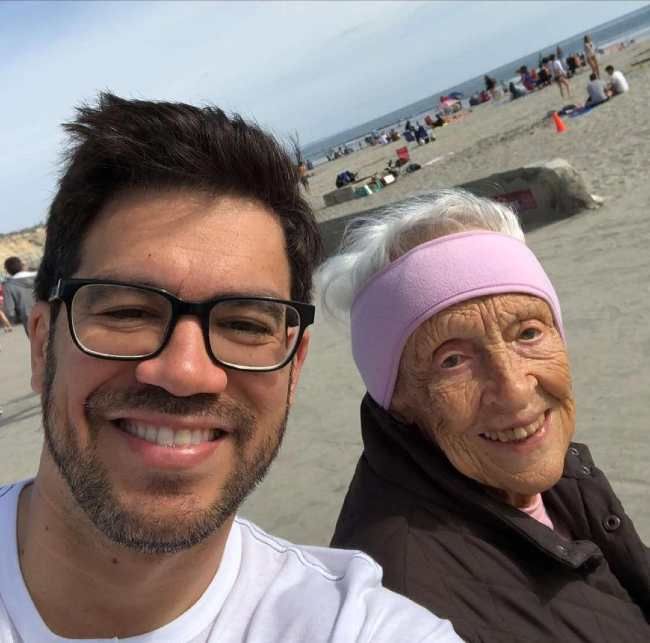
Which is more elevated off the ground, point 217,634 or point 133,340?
point 133,340

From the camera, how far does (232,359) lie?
1.58 meters

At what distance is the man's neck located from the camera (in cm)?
151

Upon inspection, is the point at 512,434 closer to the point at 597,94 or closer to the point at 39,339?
the point at 39,339

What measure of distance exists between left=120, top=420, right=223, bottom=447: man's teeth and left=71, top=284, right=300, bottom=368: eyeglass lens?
0.55ft

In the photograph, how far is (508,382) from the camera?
2.10 m

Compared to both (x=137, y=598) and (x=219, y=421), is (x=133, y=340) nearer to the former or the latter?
(x=219, y=421)

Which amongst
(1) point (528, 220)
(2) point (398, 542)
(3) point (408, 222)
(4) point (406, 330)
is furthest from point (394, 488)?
(1) point (528, 220)

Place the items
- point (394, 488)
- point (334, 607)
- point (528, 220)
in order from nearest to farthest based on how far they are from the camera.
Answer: point (334, 607) → point (394, 488) → point (528, 220)

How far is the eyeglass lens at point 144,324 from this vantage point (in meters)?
1.52

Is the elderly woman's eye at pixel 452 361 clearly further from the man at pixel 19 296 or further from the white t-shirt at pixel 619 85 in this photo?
the white t-shirt at pixel 619 85

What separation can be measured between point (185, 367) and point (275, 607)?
63 centimetres

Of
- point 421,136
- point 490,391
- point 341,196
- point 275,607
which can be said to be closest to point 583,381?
point 490,391

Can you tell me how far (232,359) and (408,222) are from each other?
1019 mm

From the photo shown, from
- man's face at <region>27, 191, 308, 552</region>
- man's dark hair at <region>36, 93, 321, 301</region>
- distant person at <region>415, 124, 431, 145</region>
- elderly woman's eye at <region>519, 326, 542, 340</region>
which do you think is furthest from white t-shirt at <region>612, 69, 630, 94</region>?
man's face at <region>27, 191, 308, 552</region>
